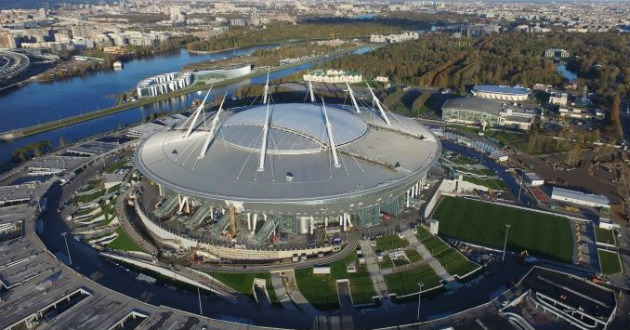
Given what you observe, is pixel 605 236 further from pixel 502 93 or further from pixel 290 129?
pixel 502 93

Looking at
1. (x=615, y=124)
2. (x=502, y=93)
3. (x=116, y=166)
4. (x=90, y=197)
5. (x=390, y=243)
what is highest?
(x=502, y=93)

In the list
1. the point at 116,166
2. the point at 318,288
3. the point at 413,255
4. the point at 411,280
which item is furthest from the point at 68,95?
the point at 411,280

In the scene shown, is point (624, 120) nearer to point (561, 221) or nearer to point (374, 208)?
point (561, 221)

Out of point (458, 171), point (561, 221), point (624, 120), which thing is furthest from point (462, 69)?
point (561, 221)

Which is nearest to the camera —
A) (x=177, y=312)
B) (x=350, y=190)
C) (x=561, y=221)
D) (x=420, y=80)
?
(x=177, y=312)

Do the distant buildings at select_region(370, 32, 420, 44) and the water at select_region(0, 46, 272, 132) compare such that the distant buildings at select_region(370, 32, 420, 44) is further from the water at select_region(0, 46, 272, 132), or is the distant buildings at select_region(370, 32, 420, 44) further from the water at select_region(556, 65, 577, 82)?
the water at select_region(0, 46, 272, 132)

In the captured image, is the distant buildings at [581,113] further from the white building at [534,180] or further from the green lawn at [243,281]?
the green lawn at [243,281]

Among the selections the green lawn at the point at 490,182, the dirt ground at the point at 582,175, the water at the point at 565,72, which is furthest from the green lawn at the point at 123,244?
the water at the point at 565,72
